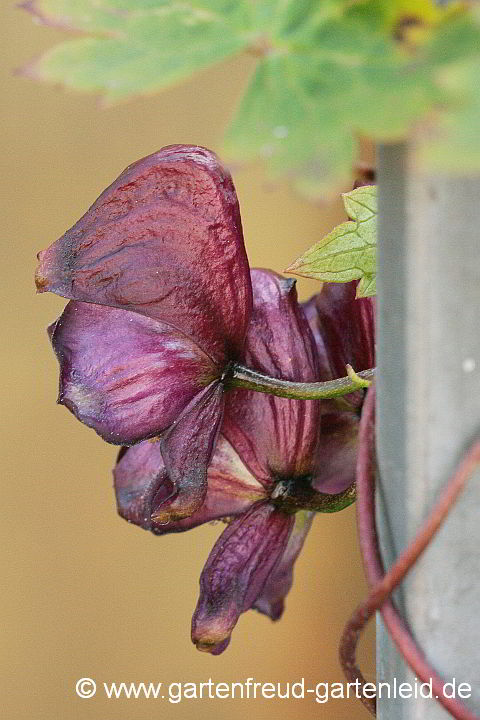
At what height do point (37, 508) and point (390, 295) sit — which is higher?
point (390, 295)

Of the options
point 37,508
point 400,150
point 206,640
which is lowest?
point 37,508

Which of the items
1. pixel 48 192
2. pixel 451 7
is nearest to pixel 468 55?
pixel 451 7

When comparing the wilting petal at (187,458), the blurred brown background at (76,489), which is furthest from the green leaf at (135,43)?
the blurred brown background at (76,489)

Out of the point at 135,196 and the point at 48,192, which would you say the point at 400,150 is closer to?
the point at 135,196

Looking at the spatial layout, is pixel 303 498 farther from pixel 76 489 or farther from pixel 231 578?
pixel 76 489

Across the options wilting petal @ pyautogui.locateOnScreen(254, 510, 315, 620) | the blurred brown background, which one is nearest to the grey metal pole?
wilting petal @ pyautogui.locateOnScreen(254, 510, 315, 620)

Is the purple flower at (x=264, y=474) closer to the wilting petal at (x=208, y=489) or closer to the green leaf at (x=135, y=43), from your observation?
the wilting petal at (x=208, y=489)

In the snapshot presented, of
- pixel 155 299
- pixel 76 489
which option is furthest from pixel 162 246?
pixel 76 489

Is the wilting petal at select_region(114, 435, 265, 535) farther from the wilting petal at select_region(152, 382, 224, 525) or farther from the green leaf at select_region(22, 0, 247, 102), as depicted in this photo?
the green leaf at select_region(22, 0, 247, 102)
